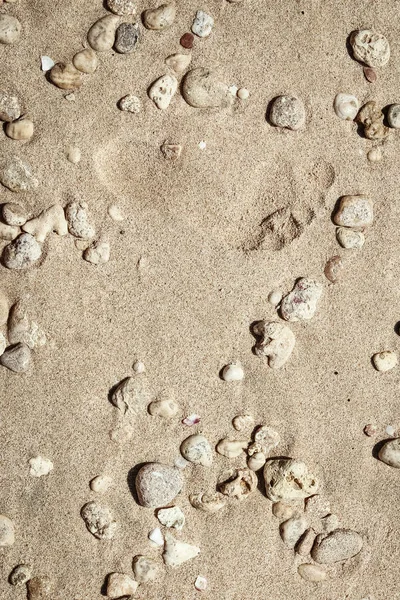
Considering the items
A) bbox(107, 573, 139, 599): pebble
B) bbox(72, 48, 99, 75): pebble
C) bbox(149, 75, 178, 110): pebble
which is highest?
bbox(72, 48, 99, 75): pebble

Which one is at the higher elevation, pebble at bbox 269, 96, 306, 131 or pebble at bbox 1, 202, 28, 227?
pebble at bbox 269, 96, 306, 131

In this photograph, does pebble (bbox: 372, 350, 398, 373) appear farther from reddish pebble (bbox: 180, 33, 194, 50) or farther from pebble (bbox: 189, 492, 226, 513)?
reddish pebble (bbox: 180, 33, 194, 50)

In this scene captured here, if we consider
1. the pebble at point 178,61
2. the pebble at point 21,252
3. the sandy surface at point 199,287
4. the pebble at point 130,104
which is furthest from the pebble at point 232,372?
the pebble at point 178,61

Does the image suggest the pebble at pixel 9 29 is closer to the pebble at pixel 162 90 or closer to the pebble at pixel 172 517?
the pebble at pixel 162 90

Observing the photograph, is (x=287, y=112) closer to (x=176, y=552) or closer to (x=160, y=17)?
(x=160, y=17)

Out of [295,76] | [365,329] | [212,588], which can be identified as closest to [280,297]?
[365,329]

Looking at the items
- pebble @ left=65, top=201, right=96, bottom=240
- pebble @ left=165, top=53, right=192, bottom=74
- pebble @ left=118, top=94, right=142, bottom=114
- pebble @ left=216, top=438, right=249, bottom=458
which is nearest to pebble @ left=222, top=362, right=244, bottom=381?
pebble @ left=216, top=438, right=249, bottom=458

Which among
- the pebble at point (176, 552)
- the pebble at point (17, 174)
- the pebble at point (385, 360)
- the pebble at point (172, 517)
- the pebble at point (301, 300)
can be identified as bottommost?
the pebble at point (176, 552)
